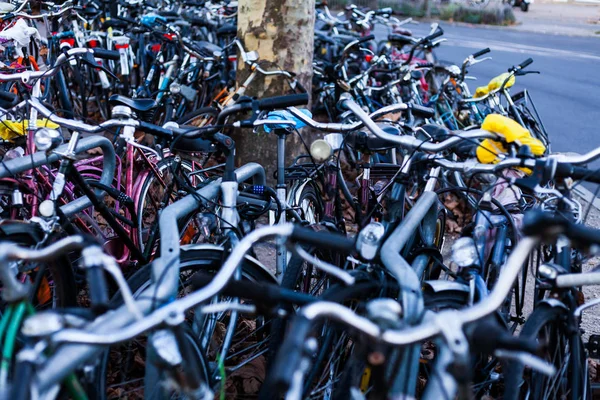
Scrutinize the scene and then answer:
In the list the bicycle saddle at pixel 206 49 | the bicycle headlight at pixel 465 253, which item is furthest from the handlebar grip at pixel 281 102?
the bicycle saddle at pixel 206 49

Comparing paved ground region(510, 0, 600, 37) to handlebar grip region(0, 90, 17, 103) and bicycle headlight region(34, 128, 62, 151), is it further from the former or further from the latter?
bicycle headlight region(34, 128, 62, 151)

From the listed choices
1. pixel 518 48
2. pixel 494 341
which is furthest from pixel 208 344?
pixel 518 48

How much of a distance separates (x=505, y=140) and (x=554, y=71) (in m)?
13.0

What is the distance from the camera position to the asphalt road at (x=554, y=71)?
9.59 metres

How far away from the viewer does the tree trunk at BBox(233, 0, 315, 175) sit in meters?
5.43

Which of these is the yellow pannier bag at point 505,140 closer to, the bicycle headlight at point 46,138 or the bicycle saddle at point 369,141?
the bicycle saddle at point 369,141

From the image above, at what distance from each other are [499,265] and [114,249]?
1934 millimetres

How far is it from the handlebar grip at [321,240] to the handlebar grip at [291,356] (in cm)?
39

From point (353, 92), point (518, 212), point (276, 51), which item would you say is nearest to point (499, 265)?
point (518, 212)

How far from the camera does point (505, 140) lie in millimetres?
2609

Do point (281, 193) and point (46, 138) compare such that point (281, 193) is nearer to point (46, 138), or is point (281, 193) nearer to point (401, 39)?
point (46, 138)

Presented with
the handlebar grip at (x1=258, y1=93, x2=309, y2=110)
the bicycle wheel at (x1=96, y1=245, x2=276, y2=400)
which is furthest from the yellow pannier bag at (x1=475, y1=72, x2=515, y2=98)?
the bicycle wheel at (x1=96, y1=245, x2=276, y2=400)

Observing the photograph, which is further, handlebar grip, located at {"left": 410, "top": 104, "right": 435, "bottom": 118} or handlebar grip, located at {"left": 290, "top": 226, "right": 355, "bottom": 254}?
handlebar grip, located at {"left": 410, "top": 104, "right": 435, "bottom": 118}

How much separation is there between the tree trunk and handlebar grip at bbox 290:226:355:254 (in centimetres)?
357
